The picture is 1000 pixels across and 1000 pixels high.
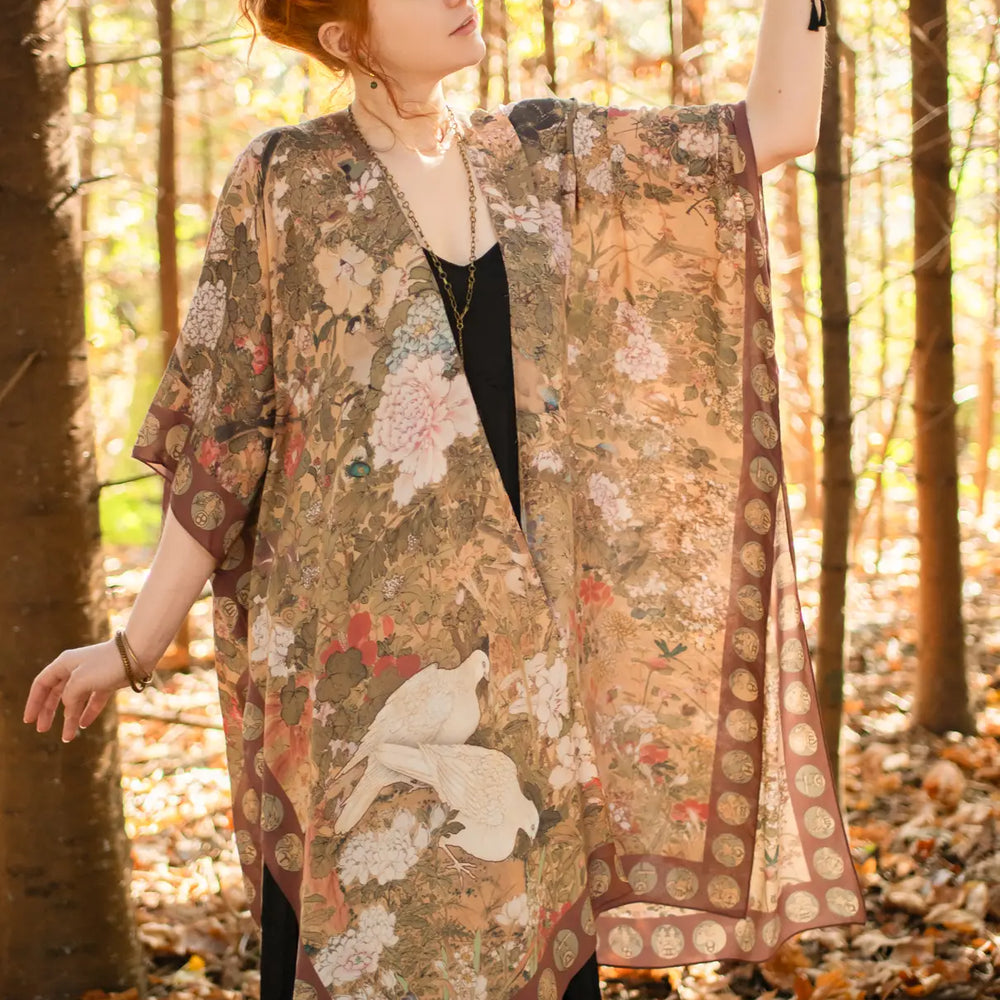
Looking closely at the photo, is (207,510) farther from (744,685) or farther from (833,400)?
(833,400)

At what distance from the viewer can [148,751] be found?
15.3ft

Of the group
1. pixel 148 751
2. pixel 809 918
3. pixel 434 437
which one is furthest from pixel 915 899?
pixel 148 751

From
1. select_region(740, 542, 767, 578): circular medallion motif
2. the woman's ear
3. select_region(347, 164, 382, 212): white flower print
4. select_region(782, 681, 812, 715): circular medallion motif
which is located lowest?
select_region(782, 681, 812, 715): circular medallion motif

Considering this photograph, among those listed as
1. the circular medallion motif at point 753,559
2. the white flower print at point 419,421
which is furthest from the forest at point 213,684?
the circular medallion motif at point 753,559

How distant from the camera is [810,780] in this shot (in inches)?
72.6

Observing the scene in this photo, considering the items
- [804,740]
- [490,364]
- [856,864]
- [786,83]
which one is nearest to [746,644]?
[804,740]

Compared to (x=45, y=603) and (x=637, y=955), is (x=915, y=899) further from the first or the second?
(x=45, y=603)

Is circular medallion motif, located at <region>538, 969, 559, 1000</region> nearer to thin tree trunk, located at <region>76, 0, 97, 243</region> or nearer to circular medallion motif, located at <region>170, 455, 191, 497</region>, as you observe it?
circular medallion motif, located at <region>170, 455, 191, 497</region>

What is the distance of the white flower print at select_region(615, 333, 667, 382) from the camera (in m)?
1.83

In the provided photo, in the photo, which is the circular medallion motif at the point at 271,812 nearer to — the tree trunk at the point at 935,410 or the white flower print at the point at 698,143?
the white flower print at the point at 698,143

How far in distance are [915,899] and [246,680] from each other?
183cm

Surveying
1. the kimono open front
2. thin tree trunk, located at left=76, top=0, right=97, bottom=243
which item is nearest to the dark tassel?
the kimono open front

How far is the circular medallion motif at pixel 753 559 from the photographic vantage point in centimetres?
179

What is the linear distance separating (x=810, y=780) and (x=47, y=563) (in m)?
1.53
